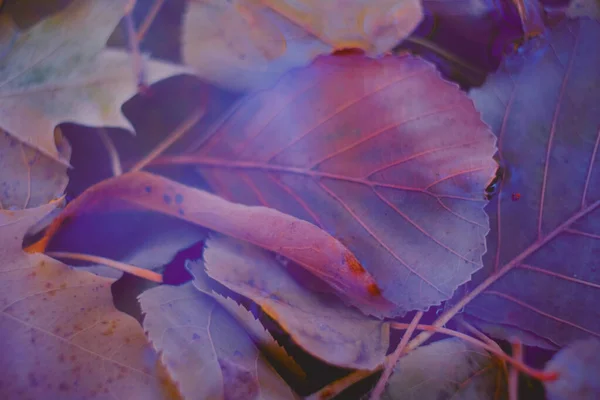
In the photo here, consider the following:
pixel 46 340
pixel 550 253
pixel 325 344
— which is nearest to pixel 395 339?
pixel 325 344

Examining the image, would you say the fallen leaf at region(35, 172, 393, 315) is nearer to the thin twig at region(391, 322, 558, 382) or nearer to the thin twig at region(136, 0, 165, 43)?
the thin twig at region(391, 322, 558, 382)

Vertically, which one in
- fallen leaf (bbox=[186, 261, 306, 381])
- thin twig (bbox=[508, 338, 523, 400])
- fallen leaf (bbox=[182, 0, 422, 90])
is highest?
fallen leaf (bbox=[182, 0, 422, 90])

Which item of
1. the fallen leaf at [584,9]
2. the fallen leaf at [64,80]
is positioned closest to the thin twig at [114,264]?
the fallen leaf at [64,80]

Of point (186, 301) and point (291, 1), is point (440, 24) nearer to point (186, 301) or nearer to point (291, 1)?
point (291, 1)

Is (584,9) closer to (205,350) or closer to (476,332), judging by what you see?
(476,332)

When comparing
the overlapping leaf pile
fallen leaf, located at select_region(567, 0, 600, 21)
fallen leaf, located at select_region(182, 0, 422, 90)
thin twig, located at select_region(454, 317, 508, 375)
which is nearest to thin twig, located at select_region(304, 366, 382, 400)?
the overlapping leaf pile
